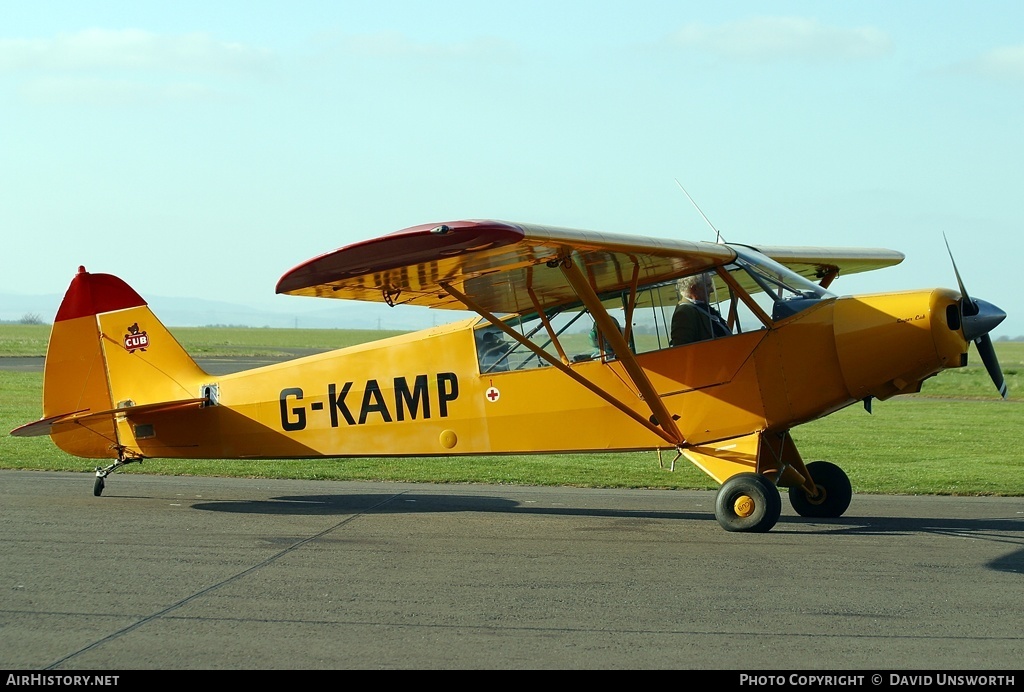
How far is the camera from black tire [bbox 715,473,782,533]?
8812 millimetres

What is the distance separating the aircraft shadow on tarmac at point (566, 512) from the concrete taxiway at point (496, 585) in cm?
5

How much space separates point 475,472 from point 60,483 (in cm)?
512

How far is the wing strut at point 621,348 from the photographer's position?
834 cm

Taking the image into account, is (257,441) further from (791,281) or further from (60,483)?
(791,281)

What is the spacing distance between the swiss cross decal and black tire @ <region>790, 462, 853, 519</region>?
7242mm

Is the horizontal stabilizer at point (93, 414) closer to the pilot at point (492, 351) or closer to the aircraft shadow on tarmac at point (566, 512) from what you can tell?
the aircraft shadow on tarmac at point (566, 512)

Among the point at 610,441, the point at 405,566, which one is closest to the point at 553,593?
the point at 405,566

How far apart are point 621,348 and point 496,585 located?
2747 mm

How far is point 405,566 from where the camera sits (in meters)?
7.61

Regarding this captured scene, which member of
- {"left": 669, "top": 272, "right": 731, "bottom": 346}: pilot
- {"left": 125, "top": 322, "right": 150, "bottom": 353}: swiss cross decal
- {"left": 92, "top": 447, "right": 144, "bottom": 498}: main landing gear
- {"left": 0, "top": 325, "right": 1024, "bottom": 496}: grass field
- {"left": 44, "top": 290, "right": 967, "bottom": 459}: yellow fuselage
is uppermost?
{"left": 125, "top": 322, "right": 150, "bottom": 353}: swiss cross decal

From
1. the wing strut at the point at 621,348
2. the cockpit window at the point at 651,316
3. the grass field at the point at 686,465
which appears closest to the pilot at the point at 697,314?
the cockpit window at the point at 651,316

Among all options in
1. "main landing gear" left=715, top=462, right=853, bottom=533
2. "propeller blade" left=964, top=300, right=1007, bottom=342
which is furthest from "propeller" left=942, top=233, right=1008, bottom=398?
"main landing gear" left=715, top=462, right=853, bottom=533

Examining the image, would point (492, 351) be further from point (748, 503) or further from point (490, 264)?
point (748, 503)

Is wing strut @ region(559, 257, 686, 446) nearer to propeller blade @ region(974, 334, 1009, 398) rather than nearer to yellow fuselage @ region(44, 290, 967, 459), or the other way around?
yellow fuselage @ region(44, 290, 967, 459)
